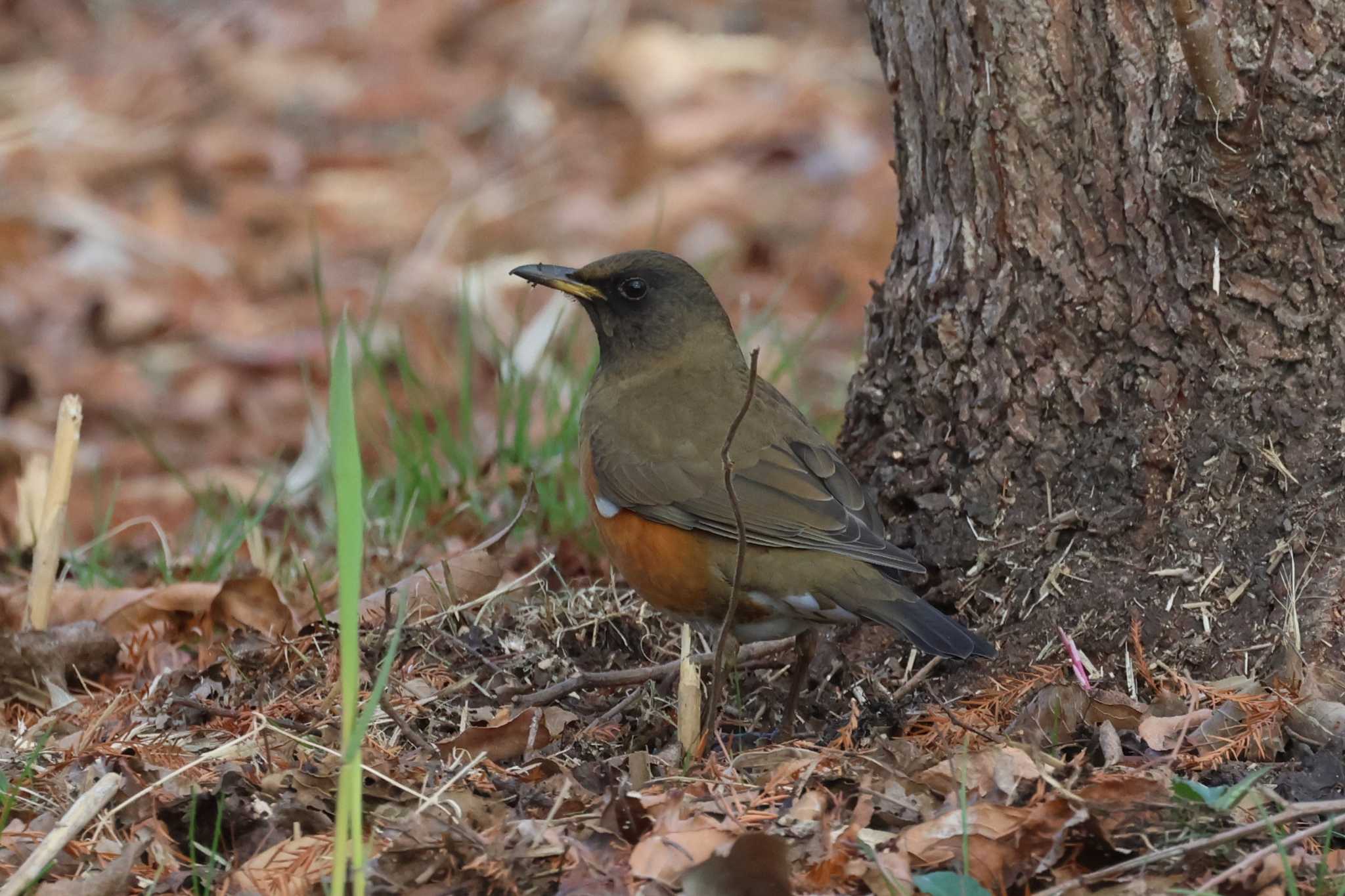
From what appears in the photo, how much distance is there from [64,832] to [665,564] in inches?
70.2

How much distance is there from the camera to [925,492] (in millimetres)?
4262

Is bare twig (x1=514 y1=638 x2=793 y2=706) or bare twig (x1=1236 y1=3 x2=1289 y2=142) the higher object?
bare twig (x1=1236 y1=3 x2=1289 y2=142)

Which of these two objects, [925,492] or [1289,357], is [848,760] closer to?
[925,492]

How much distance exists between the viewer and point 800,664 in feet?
13.7

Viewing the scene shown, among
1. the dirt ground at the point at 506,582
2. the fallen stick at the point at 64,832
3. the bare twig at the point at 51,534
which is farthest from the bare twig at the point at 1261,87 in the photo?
the bare twig at the point at 51,534

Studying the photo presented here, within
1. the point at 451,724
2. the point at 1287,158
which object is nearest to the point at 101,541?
the point at 451,724

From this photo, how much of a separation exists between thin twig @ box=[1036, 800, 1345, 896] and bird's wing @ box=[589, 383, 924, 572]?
121 centimetres

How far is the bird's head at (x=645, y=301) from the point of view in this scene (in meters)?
4.99

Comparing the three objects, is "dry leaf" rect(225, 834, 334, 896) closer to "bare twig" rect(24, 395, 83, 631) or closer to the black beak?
"bare twig" rect(24, 395, 83, 631)

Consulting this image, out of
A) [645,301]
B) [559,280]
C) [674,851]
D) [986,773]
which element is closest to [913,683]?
[986,773]

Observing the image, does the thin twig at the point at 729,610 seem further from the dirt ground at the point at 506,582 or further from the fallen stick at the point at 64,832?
the fallen stick at the point at 64,832

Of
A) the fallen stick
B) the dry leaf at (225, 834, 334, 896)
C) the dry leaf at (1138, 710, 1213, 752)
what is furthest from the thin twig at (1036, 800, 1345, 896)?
the fallen stick

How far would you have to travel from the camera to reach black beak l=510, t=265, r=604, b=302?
4.82m

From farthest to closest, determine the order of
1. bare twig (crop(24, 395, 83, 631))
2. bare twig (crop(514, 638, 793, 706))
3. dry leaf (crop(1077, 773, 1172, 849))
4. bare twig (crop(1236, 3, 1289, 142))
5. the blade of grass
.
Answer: bare twig (crop(24, 395, 83, 631)) < bare twig (crop(514, 638, 793, 706)) < bare twig (crop(1236, 3, 1289, 142)) < dry leaf (crop(1077, 773, 1172, 849)) < the blade of grass
